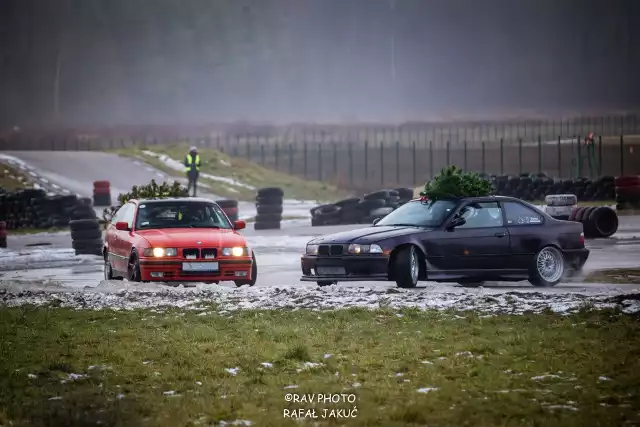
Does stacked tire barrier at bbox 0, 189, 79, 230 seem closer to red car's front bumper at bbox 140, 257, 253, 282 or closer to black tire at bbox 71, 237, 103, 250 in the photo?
black tire at bbox 71, 237, 103, 250

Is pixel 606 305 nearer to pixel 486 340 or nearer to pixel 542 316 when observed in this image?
pixel 542 316

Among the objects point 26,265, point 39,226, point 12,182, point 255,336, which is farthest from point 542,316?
point 12,182

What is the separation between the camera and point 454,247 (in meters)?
16.2

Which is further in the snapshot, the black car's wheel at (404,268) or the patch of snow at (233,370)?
the black car's wheel at (404,268)

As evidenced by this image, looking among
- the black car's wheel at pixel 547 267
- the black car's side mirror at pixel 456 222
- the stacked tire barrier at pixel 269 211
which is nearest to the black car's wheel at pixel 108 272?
the black car's side mirror at pixel 456 222

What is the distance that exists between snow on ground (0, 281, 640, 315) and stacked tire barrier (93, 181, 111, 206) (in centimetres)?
3334

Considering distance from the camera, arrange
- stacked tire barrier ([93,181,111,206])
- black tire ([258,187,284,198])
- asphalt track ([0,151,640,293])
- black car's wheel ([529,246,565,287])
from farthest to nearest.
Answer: stacked tire barrier ([93,181,111,206])
black tire ([258,187,284,198])
asphalt track ([0,151,640,293])
black car's wheel ([529,246,565,287])

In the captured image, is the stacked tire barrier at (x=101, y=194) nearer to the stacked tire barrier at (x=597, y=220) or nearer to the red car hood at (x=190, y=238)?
the stacked tire barrier at (x=597, y=220)

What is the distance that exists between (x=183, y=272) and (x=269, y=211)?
65.7ft

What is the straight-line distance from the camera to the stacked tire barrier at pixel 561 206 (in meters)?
26.4

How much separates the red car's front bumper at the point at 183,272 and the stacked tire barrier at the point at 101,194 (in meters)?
33.5

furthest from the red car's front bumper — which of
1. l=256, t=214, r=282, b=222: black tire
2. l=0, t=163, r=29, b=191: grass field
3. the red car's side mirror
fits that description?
l=0, t=163, r=29, b=191: grass field

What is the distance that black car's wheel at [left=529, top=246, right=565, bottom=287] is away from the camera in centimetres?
1669

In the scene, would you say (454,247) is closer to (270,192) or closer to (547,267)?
(547,267)
